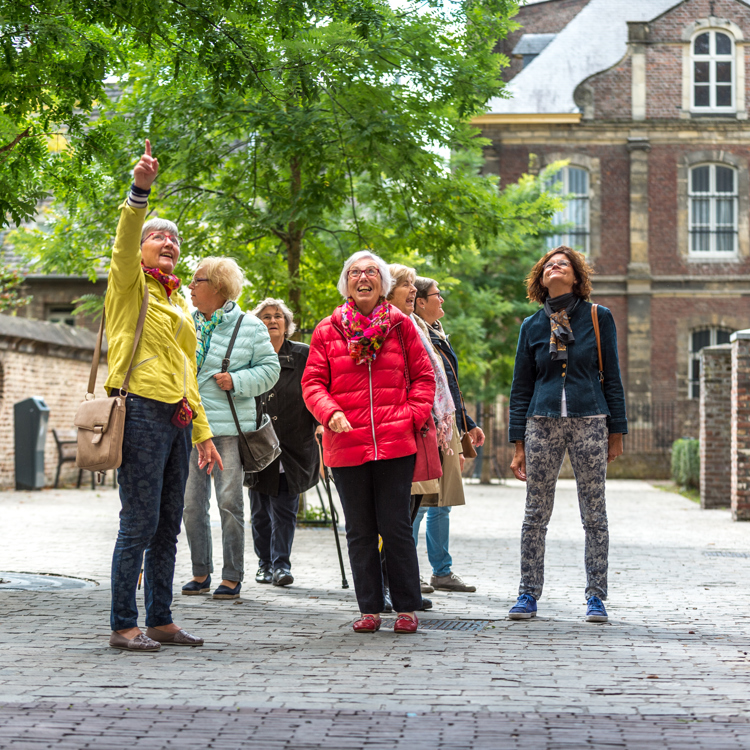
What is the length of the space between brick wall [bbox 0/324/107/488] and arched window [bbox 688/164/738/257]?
1768cm

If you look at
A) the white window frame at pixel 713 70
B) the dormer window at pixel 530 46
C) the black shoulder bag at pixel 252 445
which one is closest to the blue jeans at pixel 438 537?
the black shoulder bag at pixel 252 445

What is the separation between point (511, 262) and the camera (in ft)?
79.4

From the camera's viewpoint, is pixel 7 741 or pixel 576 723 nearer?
pixel 7 741

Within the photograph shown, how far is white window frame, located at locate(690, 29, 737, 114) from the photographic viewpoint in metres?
29.7

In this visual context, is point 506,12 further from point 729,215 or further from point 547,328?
point 729,215

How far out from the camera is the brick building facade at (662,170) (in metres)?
29.5

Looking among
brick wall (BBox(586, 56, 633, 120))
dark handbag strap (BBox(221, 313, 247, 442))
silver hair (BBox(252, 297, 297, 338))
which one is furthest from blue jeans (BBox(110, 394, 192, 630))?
brick wall (BBox(586, 56, 633, 120))

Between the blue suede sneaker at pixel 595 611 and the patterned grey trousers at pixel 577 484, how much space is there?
0.04 m

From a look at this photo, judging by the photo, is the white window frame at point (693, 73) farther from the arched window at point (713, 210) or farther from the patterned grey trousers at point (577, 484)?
the patterned grey trousers at point (577, 484)

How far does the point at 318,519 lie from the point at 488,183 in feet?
14.3

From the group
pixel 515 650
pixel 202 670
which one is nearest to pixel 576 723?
pixel 515 650

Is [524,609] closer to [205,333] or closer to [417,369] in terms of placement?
[417,369]

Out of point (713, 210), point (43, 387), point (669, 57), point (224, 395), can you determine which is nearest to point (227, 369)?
point (224, 395)

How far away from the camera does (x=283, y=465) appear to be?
7.47 metres
